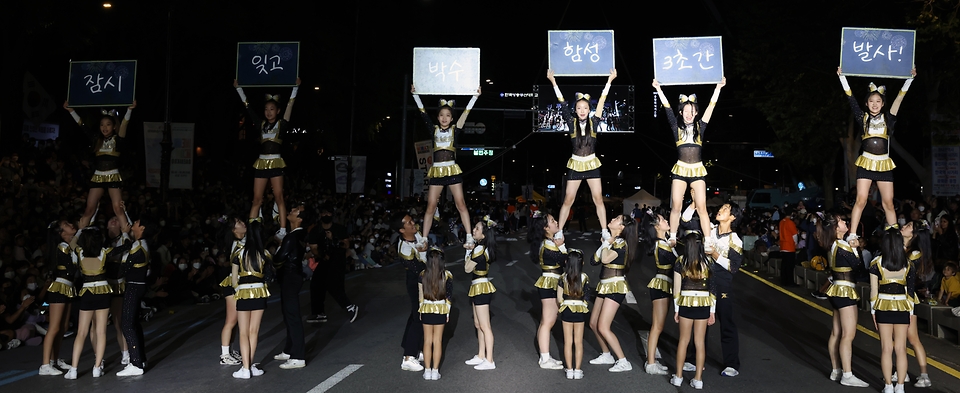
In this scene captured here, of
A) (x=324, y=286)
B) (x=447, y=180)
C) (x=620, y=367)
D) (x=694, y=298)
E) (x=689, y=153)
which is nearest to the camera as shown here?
(x=694, y=298)

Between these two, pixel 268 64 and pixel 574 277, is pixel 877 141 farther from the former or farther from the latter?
pixel 268 64

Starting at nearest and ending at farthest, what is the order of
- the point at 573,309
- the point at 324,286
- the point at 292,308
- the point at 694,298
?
1. the point at 694,298
2. the point at 573,309
3. the point at 292,308
4. the point at 324,286

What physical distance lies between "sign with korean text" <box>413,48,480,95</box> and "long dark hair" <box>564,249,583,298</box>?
3.22m

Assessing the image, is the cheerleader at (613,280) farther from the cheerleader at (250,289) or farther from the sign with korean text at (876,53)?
the cheerleader at (250,289)

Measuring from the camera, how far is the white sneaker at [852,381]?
9.34 m

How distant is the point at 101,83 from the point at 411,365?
22.4 ft

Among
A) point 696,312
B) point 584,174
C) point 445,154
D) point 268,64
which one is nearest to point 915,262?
point 696,312

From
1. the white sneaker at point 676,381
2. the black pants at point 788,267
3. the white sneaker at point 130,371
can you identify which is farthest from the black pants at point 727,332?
the black pants at point 788,267

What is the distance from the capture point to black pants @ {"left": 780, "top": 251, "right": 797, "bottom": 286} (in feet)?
62.1

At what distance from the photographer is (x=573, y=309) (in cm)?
967

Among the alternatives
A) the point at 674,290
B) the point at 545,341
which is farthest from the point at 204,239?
the point at 674,290

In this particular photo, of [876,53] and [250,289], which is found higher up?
[876,53]

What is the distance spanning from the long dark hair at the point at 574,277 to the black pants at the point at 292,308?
355cm

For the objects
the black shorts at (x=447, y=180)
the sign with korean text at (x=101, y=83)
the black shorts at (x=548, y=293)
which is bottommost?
the black shorts at (x=548, y=293)
